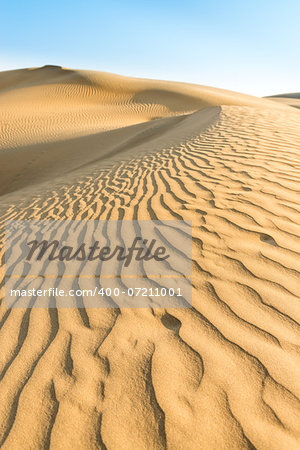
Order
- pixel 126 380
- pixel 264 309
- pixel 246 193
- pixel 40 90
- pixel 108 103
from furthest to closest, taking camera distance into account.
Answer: pixel 40 90 < pixel 108 103 < pixel 246 193 < pixel 264 309 < pixel 126 380

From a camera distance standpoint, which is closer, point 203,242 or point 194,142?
point 203,242

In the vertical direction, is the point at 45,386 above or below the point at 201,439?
below

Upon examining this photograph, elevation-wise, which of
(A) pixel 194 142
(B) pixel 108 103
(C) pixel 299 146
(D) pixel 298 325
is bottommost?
(B) pixel 108 103

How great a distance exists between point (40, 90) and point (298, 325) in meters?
32.7

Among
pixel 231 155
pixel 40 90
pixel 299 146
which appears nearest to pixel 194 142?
pixel 231 155

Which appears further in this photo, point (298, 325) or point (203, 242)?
point (203, 242)

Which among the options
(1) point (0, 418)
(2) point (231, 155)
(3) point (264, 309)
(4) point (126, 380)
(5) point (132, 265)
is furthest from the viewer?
(2) point (231, 155)

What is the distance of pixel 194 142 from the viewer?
711 centimetres

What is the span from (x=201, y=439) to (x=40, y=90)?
3310cm

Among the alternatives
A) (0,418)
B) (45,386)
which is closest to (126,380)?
(45,386)

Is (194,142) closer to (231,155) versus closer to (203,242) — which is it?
(231,155)

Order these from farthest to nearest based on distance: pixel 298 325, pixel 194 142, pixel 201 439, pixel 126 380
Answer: pixel 194 142 < pixel 298 325 < pixel 126 380 < pixel 201 439

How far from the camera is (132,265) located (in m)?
2.99

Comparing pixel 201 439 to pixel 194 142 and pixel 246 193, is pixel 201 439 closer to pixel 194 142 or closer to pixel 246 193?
pixel 246 193
